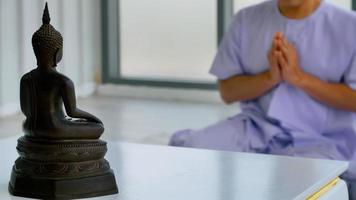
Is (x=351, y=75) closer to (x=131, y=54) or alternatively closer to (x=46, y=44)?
(x=46, y=44)

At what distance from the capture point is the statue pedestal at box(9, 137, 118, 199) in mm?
1307

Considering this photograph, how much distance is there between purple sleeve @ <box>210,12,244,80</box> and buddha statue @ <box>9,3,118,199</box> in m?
1.06

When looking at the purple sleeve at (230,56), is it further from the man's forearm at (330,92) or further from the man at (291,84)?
the man's forearm at (330,92)

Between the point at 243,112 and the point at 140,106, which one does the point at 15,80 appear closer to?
the point at 140,106

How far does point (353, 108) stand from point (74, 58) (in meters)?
3.03

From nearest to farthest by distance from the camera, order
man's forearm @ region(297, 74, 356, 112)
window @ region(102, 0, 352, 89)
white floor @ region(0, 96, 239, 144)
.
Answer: man's forearm @ region(297, 74, 356, 112), white floor @ region(0, 96, 239, 144), window @ region(102, 0, 352, 89)

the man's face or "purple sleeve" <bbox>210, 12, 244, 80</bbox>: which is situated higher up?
the man's face

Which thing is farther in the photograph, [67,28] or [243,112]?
[67,28]

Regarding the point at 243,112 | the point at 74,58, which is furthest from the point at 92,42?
the point at 243,112

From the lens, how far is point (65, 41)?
4926mm

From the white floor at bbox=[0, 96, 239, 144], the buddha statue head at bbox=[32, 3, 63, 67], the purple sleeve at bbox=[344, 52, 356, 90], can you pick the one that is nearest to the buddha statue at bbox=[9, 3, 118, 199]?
the buddha statue head at bbox=[32, 3, 63, 67]

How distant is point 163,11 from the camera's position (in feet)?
16.5

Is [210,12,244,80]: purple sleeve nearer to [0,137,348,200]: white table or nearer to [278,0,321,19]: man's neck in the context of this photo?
[278,0,321,19]: man's neck

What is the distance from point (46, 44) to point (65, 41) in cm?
368
